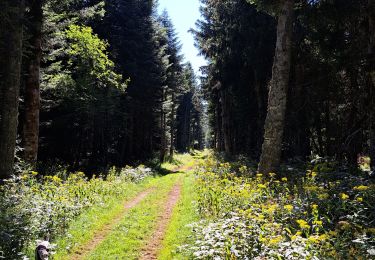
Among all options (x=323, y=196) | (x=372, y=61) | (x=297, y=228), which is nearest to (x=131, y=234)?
(x=297, y=228)

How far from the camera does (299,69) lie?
16.8 m

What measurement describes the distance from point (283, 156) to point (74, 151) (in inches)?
590

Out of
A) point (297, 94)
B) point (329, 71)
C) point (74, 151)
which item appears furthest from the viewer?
point (74, 151)

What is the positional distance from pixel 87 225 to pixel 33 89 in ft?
20.1

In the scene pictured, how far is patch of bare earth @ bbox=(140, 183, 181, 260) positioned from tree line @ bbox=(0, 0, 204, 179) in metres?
5.05

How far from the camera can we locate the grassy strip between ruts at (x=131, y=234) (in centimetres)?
739

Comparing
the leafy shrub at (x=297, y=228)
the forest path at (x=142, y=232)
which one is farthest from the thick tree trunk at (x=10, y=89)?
the leafy shrub at (x=297, y=228)

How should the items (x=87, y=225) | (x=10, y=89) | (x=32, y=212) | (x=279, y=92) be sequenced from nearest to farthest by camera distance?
1. (x=32, y=212)
2. (x=87, y=225)
3. (x=10, y=89)
4. (x=279, y=92)

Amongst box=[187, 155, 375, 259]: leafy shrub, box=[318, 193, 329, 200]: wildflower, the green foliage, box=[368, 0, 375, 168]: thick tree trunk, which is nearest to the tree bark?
box=[368, 0, 375, 168]: thick tree trunk

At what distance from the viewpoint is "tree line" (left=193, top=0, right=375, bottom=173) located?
1177cm

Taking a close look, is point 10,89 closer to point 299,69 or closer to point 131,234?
point 131,234

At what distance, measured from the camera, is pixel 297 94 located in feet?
55.5

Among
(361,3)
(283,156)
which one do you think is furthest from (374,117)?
(283,156)

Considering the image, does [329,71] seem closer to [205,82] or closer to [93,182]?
[93,182]
